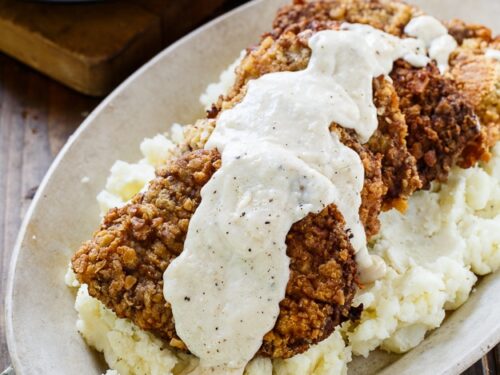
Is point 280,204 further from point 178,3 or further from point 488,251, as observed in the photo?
point 178,3

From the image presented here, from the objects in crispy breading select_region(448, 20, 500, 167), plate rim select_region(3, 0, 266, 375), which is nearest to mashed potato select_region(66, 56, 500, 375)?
crispy breading select_region(448, 20, 500, 167)

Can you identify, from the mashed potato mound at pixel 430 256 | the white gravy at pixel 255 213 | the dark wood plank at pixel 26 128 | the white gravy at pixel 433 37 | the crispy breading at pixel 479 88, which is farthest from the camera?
the dark wood plank at pixel 26 128

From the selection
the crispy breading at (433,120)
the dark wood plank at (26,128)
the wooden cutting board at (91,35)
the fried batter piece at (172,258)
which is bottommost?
the dark wood plank at (26,128)

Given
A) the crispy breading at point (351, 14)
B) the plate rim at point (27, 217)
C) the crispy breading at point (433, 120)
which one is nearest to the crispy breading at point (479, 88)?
the crispy breading at point (433, 120)

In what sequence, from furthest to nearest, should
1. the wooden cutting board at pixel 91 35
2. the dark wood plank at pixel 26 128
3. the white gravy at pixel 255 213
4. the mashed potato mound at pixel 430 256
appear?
1. the wooden cutting board at pixel 91 35
2. the dark wood plank at pixel 26 128
3. the mashed potato mound at pixel 430 256
4. the white gravy at pixel 255 213

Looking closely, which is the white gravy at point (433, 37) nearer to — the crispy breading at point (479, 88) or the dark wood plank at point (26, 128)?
the crispy breading at point (479, 88)

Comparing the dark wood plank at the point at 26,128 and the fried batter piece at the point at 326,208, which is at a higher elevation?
the fried batter piece at the point at 326,208

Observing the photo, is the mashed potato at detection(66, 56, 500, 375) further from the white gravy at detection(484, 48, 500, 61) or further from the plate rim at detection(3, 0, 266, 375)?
the white gravy at detection(484, 48, 500, 61)

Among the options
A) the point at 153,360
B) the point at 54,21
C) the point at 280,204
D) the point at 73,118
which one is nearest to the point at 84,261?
the point at 153,360
